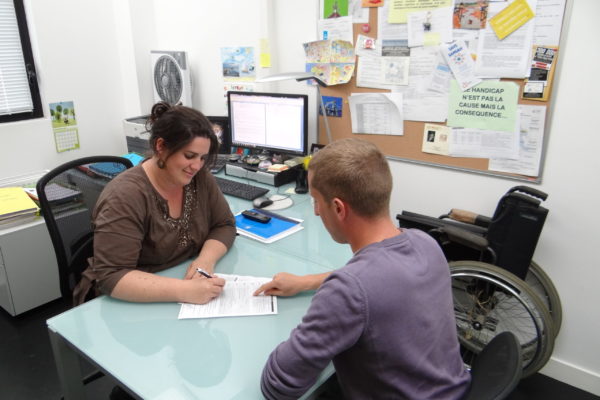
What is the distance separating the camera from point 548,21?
1.74 m

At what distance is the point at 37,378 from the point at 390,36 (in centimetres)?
237

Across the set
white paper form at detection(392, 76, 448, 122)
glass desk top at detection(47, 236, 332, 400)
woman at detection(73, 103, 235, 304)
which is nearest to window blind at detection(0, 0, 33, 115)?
woman at detection(73, 103, 235, 304)

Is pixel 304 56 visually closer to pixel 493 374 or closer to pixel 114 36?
pixel 114 36

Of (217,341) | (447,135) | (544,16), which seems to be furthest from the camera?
(447,135)

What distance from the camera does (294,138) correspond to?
7.79 ft

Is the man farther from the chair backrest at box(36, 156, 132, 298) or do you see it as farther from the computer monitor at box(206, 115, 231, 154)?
the computer monitor at box(206, 115, 231, 154)

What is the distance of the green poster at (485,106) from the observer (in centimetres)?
190

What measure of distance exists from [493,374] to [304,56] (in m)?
2.03

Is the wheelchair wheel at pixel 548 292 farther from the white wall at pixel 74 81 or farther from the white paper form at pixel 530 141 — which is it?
the white wall at pixel 74 81

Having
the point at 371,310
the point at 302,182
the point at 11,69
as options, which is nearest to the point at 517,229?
the point at 302,182

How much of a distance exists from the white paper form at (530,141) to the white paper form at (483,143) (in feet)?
0.09

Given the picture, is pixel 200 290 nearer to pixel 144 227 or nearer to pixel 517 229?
pixel 144 227

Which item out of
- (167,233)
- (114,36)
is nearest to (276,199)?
(167,233)

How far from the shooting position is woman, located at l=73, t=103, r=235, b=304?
51.4 inches
